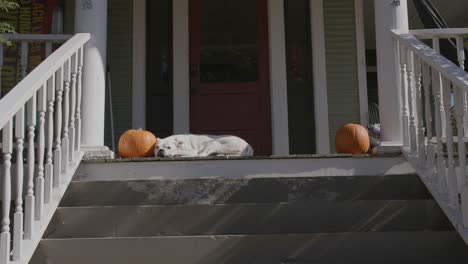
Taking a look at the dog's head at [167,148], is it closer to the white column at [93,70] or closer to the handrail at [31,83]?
the white column at [93,70]

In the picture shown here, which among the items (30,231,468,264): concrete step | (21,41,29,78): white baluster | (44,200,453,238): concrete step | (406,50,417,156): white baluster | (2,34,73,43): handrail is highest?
(2,34,73,43): handrail

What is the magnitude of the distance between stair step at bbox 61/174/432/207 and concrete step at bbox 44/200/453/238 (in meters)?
0.23

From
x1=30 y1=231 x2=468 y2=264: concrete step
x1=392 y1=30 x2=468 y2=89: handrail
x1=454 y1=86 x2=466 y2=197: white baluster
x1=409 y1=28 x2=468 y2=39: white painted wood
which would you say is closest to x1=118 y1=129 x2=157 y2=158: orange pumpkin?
x1=30 y1=231 x2=468 y2=264: concrete step

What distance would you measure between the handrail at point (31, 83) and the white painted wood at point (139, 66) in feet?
6.03

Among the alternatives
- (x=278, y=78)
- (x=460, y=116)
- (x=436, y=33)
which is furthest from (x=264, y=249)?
(x=278, y=78)

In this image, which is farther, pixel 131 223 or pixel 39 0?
pixel 39 0

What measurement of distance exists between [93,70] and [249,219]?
1.67m

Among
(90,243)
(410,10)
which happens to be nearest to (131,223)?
(90,243)

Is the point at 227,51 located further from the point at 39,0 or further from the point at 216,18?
the point at 39,0

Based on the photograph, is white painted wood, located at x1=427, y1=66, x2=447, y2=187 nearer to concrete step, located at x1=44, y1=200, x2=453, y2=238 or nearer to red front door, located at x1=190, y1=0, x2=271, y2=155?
concrete step, located at x1=44, y1=200, x2=453, y2=238

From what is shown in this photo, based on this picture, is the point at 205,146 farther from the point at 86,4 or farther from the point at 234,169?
the point at 86,4

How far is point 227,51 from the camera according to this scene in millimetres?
5516

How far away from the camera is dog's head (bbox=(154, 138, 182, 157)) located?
3.87 metres

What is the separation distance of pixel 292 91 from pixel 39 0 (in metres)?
2.53
